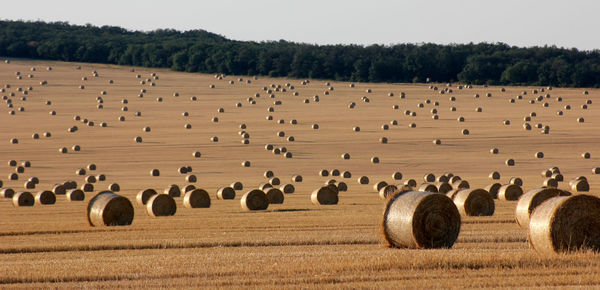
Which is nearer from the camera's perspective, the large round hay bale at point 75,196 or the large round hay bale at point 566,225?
the large round hay bale at point 566,225

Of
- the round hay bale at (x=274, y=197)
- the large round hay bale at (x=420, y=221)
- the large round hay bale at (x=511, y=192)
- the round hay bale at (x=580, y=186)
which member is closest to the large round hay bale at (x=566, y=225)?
the large round hay bale at (x=420, y=221)

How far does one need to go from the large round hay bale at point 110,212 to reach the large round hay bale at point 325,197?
10.2 metres

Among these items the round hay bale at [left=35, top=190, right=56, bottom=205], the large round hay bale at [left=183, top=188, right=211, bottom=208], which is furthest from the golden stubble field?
the round hay bale at [left=35, top=190, right=56, bottom=205]

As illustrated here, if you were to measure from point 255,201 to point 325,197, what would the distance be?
143 inches

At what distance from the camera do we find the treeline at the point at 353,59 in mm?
98125

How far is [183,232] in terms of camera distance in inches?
968

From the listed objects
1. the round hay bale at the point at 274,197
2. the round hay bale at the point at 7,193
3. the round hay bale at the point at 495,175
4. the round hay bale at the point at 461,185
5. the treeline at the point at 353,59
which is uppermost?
the treeline at the point at 353,59

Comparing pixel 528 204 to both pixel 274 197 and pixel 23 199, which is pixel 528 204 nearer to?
pixel 274 197

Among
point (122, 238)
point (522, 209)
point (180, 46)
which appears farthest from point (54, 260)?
point (180, 46)

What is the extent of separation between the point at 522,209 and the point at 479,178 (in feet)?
80.3

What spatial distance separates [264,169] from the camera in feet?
183

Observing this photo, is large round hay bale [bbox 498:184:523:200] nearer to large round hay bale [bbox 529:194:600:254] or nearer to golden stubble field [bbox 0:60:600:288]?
golden stubble field [bbox 0:60:600:288]

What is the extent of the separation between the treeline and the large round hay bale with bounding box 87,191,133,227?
2937 inches

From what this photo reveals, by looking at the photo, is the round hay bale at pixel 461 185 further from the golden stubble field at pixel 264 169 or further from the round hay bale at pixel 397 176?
the round hay bale at pixel 397 176
